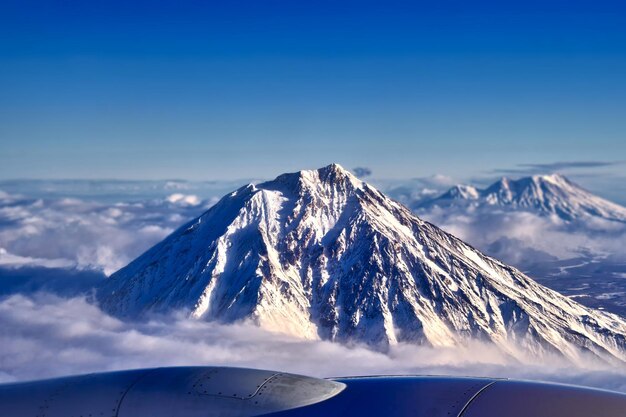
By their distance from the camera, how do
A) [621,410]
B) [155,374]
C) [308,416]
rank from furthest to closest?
[155,374], [308,416], [621,410]

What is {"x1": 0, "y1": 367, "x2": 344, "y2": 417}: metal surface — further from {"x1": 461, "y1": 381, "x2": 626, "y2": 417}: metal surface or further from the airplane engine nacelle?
{"x1": 461, "y1": 381, "x2": 626, "y2": 417}: metal surface

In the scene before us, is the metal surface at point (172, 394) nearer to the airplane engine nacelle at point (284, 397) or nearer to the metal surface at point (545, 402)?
the airplane engine nacelle at point (284, 397)

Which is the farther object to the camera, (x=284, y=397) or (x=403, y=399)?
(x=284, y=397)

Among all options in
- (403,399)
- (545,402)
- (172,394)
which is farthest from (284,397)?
(545,402)

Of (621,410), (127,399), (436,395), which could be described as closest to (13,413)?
(127,399)

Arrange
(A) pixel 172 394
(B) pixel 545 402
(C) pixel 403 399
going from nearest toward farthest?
(B) pixel 545 402 → (C) pixel 403 399 → (A) pixel 172 394

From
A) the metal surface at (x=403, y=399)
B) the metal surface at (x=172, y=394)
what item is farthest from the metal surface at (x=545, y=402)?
the metal surface at (x=172, y=394)

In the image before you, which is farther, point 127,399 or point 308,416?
point 127,399

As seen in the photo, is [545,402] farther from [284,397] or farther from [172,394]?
[172,394]

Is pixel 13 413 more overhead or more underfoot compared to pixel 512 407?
more underfoot

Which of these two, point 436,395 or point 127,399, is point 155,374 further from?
point 436,395

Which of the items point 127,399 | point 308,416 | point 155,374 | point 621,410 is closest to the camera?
point 621,410
